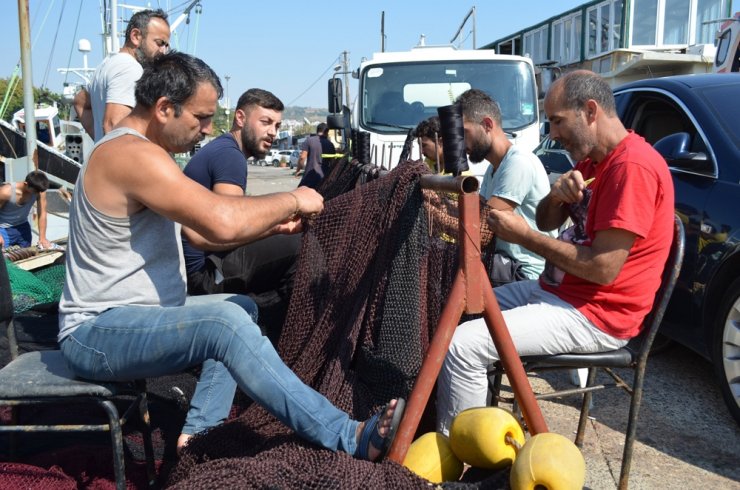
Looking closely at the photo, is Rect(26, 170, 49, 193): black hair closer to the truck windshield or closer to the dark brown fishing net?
the truck windshield

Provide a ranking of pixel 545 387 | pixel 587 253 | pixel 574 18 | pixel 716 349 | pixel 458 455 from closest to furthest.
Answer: pixel 458 455 < pixel 587 253 < pixel 716 349 < pixel 545 387 < pixel 574 18

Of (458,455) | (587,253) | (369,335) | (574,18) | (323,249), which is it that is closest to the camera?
(458,455)

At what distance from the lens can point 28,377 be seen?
2.54 metres

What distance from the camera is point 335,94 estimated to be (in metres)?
8.45

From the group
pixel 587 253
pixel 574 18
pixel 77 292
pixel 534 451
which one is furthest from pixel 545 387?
pixel 574 18

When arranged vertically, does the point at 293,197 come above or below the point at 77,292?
Answer: above

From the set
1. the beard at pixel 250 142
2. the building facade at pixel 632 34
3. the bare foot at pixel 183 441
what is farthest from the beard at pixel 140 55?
the building facade at pixel 632 34

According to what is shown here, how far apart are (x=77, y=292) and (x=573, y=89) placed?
6.85 feet

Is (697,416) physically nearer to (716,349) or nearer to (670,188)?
(716,349)

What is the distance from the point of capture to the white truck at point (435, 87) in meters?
7.41

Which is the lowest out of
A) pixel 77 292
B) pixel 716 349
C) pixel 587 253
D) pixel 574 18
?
pixel 716 349

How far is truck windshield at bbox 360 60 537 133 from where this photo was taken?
742cm

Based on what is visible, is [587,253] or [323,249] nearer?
[587,253]

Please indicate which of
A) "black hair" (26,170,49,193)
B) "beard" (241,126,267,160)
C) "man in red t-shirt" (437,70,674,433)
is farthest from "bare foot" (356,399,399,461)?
"black hair" (26,170,49,193)
